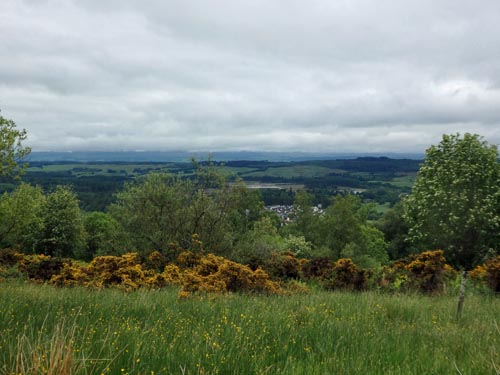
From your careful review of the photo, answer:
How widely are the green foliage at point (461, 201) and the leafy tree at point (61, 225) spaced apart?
113 feet

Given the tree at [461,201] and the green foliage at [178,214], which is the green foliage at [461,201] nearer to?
the tree at [461,201]

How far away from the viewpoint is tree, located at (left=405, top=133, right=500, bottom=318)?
27.9 meters

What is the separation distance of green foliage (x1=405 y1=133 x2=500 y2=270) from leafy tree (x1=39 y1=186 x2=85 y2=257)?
34522mm

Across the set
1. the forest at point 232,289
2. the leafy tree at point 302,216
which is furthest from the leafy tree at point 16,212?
the leafy tree at point 302,216

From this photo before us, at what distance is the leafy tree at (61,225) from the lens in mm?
41625

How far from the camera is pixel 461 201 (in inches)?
1097

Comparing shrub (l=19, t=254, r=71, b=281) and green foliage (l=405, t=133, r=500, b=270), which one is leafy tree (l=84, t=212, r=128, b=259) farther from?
green foliage (l=405, t=133, r=500, b=270)

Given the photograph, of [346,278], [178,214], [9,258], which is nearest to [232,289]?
[346,278]

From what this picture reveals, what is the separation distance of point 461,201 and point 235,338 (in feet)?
89.2

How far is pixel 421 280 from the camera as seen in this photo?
45.8ft

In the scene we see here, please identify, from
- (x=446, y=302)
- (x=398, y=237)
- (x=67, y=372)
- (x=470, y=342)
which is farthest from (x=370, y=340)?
(x=398, y=237)

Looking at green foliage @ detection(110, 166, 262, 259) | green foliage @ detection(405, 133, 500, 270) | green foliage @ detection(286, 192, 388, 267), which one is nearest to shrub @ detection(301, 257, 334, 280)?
green foliage @ detection(110, 166, 262, 259)

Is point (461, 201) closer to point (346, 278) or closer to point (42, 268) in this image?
point (346, 278)

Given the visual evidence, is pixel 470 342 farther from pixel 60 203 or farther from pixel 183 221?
pixel 60 203
